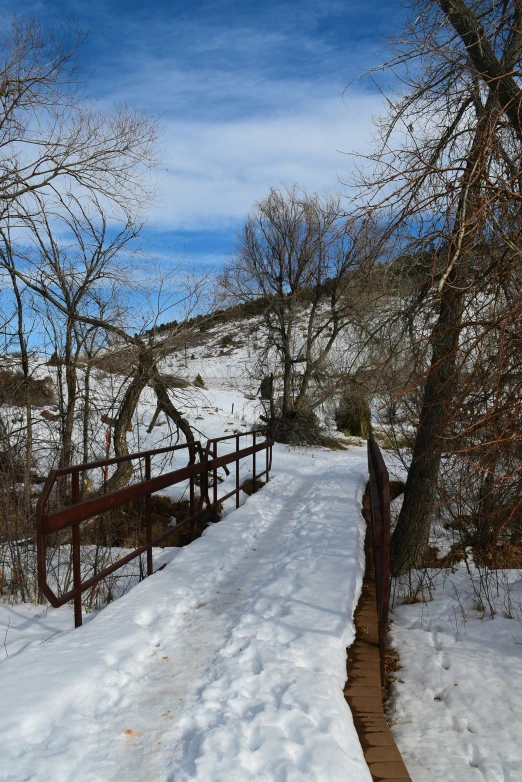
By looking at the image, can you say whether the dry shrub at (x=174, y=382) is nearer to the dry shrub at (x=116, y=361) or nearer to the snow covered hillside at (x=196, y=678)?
the dry shrub at (x=116, y=361)

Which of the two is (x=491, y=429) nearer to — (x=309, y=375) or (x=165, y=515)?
(x=165, y=515)

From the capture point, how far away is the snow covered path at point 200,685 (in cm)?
258

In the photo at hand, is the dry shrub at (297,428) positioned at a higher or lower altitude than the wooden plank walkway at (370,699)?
higher

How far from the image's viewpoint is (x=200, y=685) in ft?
11.1

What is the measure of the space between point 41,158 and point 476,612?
385 inches

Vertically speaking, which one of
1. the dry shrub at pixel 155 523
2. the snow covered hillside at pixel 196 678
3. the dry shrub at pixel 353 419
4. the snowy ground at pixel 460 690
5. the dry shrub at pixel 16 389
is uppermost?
the dry shrub at pixel 16 389

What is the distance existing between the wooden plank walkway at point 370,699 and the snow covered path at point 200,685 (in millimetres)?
109

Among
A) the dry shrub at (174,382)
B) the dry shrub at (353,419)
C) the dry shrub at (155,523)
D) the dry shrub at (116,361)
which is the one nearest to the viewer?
the dry shrub at (155,523)

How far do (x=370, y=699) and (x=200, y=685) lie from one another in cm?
100

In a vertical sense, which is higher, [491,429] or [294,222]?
[294,222]

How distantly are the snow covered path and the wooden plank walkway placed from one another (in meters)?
0.11

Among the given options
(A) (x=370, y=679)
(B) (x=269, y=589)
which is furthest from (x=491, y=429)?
(A) (x=370, y=679)

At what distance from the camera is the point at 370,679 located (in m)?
3.55

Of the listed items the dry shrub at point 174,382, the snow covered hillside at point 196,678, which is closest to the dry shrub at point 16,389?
the dry shrub at point 174,382
